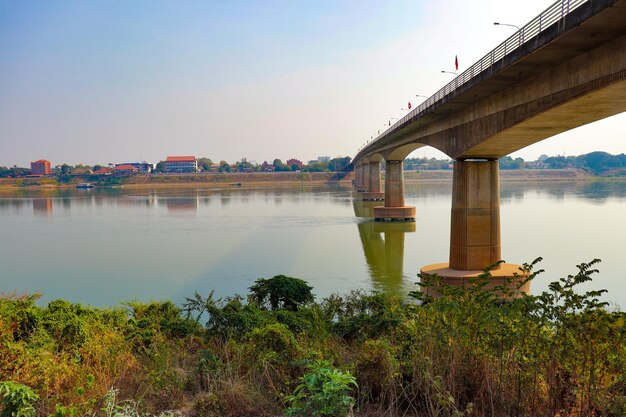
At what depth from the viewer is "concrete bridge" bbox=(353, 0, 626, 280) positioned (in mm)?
12992

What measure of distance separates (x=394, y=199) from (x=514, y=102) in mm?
39716

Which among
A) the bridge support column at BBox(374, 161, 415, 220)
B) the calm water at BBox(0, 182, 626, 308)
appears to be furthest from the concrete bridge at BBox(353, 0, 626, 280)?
the bridge support column at BBox(374, 161, 415, 220)

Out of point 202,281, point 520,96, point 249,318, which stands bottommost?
point 202,281

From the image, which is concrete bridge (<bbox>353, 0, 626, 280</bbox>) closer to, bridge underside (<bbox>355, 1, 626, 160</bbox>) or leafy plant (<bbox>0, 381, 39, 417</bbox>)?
bridge underside (<bbox>355, 1, 626, 160</bbox>)

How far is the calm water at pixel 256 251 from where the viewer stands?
84.3 ft

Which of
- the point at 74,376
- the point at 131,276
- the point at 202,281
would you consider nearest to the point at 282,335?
the point at 74,376

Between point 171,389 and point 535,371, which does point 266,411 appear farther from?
point 535,371

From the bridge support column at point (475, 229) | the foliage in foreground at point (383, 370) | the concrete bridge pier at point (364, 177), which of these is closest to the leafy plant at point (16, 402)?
the foliage in foreground at point (383, 370)

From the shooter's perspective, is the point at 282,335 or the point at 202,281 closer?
the point at 282,335

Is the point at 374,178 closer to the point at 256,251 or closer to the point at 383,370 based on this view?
A: the point at 256,251

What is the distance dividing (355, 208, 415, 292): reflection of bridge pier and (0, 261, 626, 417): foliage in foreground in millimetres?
16520

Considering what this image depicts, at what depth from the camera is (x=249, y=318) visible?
1214 cm

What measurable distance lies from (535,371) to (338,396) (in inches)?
107

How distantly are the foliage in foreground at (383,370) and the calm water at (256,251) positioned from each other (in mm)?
14169
